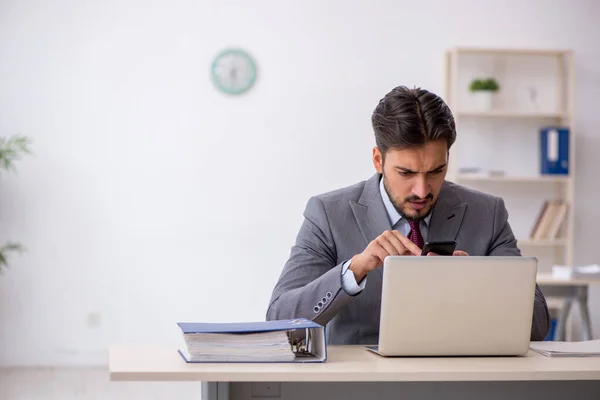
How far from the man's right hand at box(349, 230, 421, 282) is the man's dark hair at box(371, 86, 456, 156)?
0.35 m

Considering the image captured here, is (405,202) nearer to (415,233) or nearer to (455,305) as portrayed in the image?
(415,233)

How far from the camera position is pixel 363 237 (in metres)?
2.37

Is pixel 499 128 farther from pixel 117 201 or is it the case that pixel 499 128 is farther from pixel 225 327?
pixel 225 327

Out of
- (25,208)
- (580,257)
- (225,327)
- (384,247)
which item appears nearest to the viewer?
(225,327)

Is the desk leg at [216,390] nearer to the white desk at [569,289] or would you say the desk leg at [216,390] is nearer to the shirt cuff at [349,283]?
the shirt cuff at [349,283]

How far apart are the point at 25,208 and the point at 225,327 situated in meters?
4.03

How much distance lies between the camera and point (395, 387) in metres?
1.83

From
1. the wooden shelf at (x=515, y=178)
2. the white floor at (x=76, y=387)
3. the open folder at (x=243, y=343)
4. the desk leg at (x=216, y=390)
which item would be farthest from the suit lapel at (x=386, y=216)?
the wooden shelf at (x=515, y=178)

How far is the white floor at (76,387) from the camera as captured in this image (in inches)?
180

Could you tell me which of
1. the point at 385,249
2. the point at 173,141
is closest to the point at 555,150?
the point at 173,141

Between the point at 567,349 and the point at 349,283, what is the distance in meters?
0.53

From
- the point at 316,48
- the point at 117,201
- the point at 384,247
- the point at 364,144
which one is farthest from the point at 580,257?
the point at 384,247

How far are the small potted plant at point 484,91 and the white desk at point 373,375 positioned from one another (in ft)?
12.4

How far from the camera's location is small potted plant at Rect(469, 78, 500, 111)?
5520 mm
